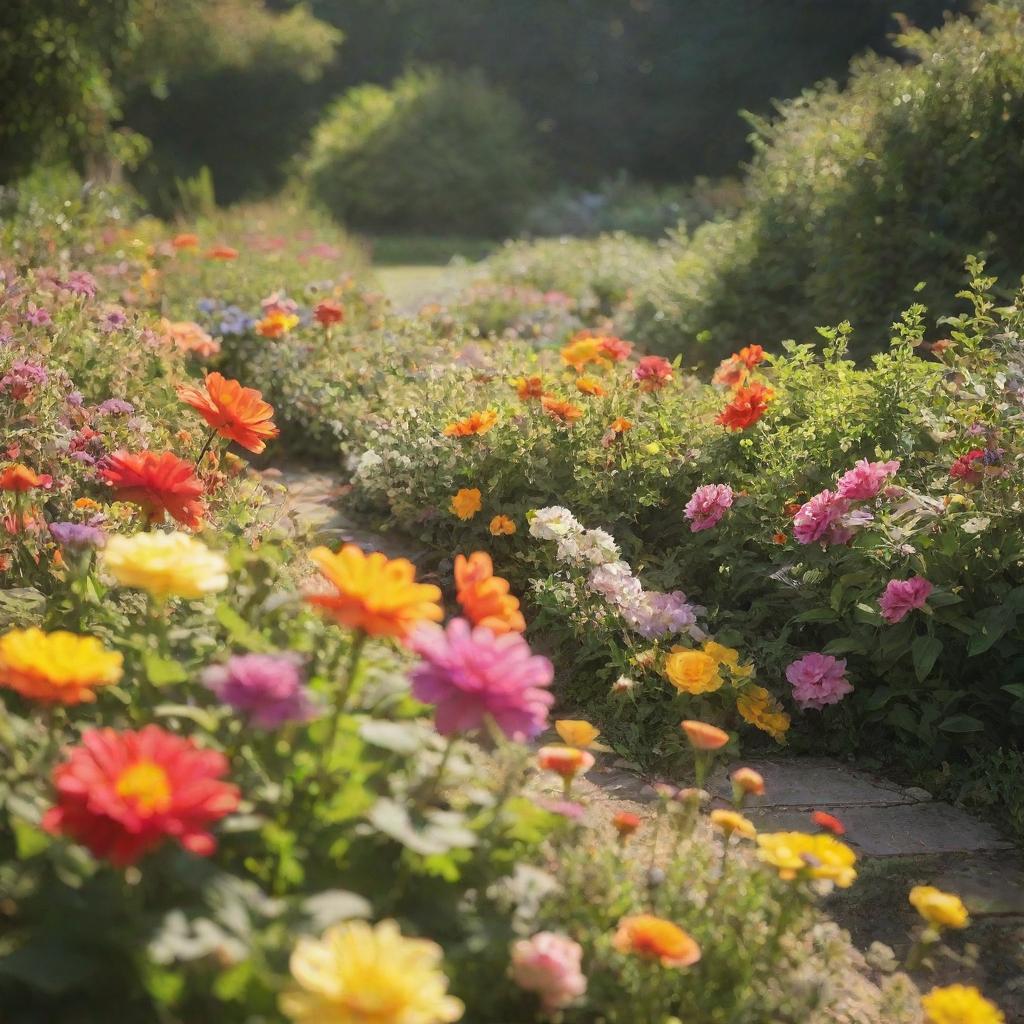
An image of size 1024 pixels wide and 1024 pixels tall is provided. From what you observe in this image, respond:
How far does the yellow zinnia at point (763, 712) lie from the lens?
118 inches

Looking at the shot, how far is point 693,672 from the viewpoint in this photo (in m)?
2.88

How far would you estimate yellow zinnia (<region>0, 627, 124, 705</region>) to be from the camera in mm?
1464

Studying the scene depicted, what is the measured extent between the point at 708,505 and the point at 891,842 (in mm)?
1049

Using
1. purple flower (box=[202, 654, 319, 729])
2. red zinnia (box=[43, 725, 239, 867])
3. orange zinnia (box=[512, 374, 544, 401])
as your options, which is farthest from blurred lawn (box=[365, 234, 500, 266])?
red zinnia (box=[43, 725, 239, 867])

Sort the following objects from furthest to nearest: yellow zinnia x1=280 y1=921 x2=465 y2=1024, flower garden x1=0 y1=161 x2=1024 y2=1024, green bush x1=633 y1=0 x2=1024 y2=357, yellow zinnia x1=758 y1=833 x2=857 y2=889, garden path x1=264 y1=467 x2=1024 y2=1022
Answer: green bush x1=633 y1=0 x2=1024 y2=357
garden path x1=264 y1=467 x2=1024 y2=1022
yellow zinnia x1=758 y1=833 x2=857 y2=889
flower garden x1=0 y1=161 x2=1024 y2=1024
yellow zinnia x1=280 y1=921 x2=465 y2=1024

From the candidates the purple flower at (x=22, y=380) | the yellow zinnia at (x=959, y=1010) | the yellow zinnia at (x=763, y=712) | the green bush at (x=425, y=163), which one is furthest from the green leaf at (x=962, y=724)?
the green bush at (x=425, y=163)

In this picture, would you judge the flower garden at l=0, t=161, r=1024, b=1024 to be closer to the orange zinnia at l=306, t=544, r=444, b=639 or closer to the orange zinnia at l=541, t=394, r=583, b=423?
the orange zinnia at l=306, t=544, r=444, b=639

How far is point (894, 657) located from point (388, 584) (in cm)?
182

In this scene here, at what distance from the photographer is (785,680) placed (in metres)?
3.15

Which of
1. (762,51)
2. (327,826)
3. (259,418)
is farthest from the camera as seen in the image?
(762,51)

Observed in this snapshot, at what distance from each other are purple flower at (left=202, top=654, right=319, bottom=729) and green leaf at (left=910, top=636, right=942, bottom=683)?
1.81 metres

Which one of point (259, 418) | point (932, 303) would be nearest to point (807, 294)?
point (932, 303)

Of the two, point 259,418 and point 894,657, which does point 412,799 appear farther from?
point 894,657

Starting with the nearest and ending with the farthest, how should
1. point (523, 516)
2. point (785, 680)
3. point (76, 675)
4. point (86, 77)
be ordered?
1. point (76, 675)
2. point (785, 680)
3. point (523, 516)
4. point (86, 77)
